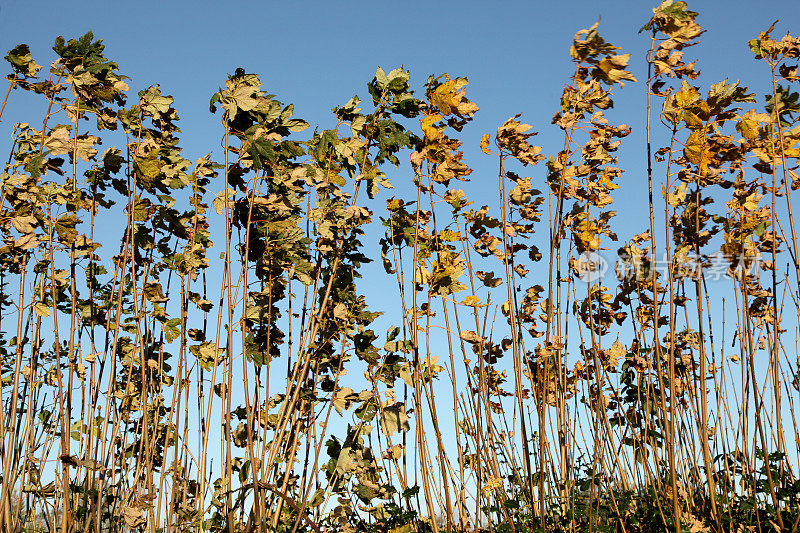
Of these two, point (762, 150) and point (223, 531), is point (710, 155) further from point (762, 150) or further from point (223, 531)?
point (223, 531)

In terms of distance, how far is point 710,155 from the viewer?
1.83 meters

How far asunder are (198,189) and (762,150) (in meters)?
1.67

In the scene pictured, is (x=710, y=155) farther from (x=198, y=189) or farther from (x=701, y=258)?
(x=198, y=189)

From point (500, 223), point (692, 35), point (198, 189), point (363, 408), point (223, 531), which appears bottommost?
point (223, 531)

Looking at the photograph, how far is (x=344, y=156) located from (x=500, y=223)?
0.52 m

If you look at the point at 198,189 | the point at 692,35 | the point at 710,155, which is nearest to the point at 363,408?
the point at 198,189

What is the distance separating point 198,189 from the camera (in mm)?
2098

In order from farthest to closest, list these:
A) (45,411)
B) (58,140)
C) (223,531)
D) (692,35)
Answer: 1. (45,411)
2. (58,140)
3. (223,531)
4. (692,35)

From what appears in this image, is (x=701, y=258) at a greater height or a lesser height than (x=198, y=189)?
lesser

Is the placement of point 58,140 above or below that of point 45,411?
above

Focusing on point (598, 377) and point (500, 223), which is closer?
point (598, 377)

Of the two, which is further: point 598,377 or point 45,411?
point 45,411

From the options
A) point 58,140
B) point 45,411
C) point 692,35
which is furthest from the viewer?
point 45,411

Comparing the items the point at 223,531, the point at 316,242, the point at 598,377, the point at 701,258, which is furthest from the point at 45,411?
the point at 701,258
